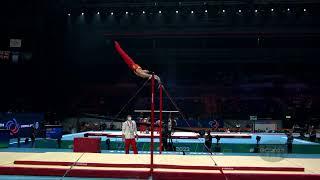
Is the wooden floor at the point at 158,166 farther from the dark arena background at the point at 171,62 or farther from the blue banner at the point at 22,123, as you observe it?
the dark arena background at the point at 171,62

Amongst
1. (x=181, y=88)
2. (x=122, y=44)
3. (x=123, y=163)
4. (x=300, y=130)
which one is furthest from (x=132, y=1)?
(x=123, y=163)

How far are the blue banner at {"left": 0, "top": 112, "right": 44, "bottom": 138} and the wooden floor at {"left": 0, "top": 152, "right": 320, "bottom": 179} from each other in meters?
10.3

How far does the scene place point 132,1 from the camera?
29203 millimetres

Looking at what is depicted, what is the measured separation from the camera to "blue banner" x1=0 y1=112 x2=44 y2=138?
1845 centimetres

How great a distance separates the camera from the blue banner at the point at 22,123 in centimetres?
1845

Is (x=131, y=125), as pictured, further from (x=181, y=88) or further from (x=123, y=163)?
(x=181, y=88)

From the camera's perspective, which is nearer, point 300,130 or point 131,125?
point 131,125

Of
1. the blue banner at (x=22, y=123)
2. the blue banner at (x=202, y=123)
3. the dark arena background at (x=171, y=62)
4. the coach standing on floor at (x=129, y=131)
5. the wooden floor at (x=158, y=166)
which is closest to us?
the wooden floor at (x=158, y=166)

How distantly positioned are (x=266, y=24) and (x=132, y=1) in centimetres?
1136

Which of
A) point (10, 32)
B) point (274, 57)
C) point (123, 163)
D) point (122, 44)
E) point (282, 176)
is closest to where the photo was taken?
point (282, 176)

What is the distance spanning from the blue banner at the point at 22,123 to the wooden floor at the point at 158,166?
10310 millimetres

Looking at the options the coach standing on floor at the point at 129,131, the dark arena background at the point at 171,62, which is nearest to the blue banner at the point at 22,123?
the dark arena background at the point at 171,62

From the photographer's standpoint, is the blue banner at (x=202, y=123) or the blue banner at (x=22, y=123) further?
the blue banner at (x=202, y=123)

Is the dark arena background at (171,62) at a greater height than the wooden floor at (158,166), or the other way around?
the dark arena background at (171,62)
